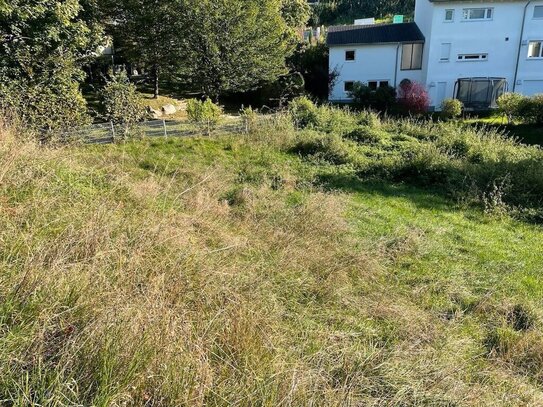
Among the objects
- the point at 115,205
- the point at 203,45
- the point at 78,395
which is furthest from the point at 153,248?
the point at 203,45

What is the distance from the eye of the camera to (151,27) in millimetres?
19594

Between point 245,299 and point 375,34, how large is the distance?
28.0 metres

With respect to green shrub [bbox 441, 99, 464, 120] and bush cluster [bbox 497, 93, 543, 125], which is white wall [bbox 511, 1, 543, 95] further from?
bush cluster [bbox 497, 93, 543, 125]

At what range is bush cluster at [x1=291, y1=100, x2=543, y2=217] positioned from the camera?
983cm

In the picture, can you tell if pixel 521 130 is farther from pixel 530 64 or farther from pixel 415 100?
pixel 530 64

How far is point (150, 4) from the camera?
19031mm

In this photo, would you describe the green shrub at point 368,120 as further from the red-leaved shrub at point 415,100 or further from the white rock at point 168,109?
the white rock at point 168,109

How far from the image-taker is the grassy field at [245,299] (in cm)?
204

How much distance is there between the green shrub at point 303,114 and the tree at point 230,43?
438 centimetres

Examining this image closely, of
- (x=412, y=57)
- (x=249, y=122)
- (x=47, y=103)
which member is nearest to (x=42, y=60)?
(x=47, y=103)

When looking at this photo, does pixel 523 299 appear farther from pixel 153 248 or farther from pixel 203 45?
pixel 203 45

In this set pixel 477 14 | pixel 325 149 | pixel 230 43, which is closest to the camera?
pixel 325 149

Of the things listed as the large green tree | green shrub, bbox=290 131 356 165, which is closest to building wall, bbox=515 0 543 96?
green shrub, bbox=290 131 356 165

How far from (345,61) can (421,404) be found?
27.6 m
